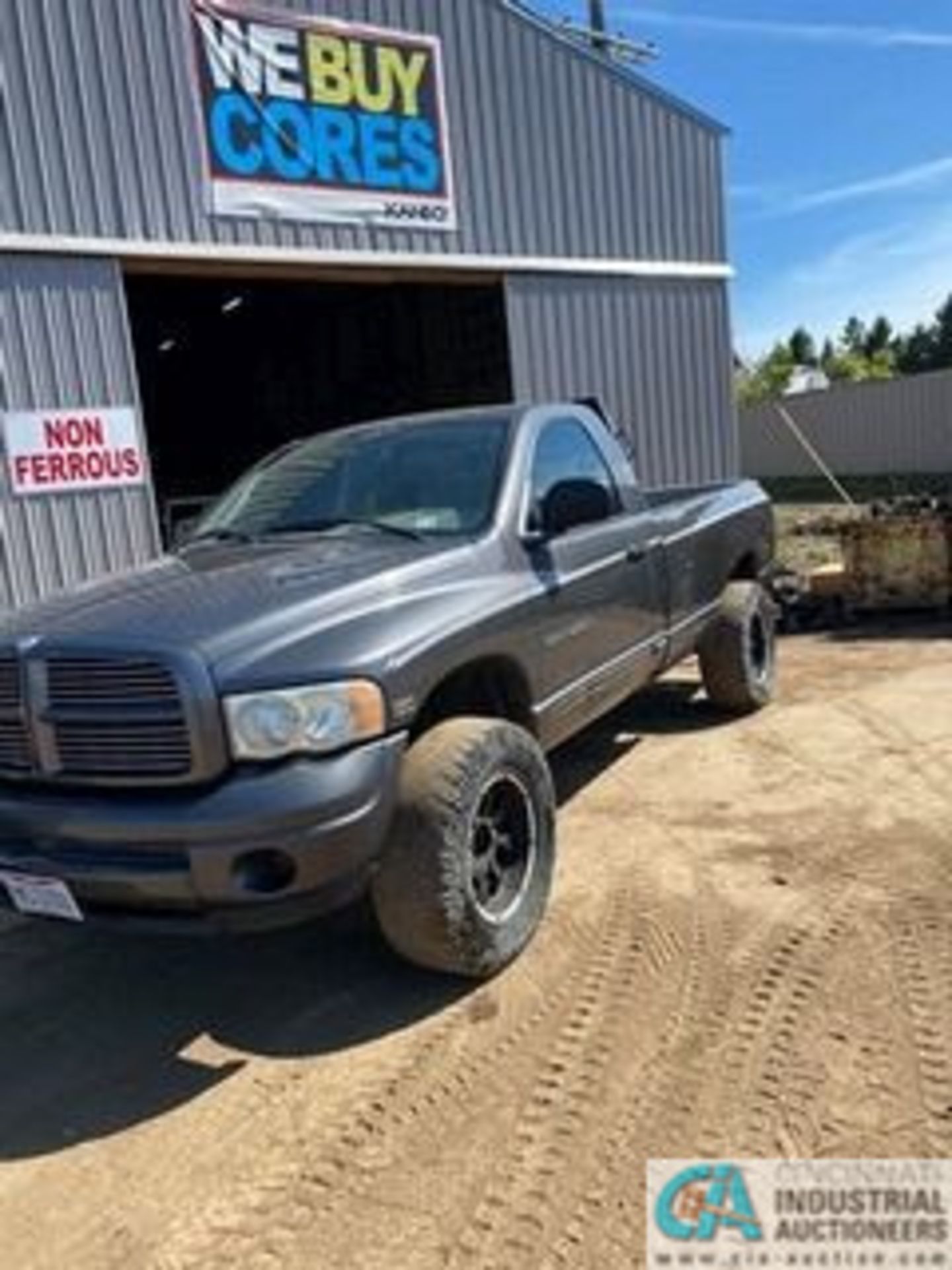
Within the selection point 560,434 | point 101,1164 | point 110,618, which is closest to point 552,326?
point 560,434

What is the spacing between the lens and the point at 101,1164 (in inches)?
141

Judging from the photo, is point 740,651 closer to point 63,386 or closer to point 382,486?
point 382,486

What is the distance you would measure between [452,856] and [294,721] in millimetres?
701

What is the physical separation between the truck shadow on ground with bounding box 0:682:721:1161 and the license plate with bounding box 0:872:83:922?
0.51 metres

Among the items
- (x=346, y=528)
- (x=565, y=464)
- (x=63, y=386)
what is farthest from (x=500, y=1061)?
(x=63, y=386)

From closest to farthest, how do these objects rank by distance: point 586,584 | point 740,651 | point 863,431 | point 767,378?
point 586,584, point 740,651, point 863,431, point 767,378

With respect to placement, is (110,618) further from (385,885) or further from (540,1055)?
(540,1055)

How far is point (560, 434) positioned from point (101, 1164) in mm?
3694

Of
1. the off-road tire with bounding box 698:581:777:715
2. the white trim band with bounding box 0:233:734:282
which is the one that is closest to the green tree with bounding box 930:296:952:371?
the white trim band with bounding box 0:233:734:282

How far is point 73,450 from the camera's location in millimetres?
8797

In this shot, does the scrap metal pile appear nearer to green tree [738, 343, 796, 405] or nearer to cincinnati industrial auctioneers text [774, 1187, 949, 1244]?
cincinnati industrial auctioneers text [774, 1187, 949, 1244]

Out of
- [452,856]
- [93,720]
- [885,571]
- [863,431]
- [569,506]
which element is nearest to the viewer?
[93,720]

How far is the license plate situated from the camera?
397 centimetres

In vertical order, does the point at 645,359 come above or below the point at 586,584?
above
